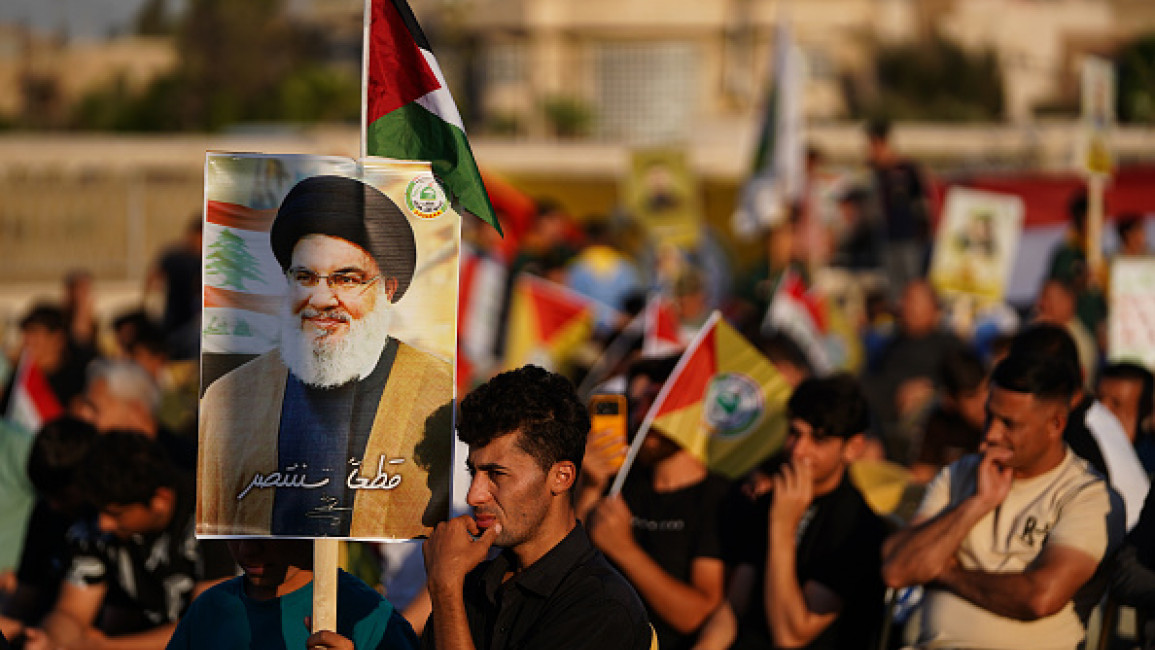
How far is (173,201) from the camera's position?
25.6 metres

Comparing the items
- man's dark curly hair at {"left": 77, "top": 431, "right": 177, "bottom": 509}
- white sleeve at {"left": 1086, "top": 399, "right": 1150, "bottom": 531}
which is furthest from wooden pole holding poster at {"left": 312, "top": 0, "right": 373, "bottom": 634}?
white sleeve at {"left": 1086, "top": 399, "right": 1150, "bottom": 531}

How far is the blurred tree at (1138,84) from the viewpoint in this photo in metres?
40.7

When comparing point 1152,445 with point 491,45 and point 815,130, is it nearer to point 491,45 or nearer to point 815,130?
point 815,130

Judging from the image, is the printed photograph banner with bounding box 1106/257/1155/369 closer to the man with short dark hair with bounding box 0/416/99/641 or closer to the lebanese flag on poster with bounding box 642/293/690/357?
the lebanese flag on poster with bounding box 642/293/690/357

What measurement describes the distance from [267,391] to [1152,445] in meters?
4.00

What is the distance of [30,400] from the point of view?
8.63 metres

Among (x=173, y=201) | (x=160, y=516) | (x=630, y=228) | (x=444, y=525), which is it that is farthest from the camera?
(x=173, y=201)

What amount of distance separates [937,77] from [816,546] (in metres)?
53.8

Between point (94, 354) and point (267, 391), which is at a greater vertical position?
point (267, 391)

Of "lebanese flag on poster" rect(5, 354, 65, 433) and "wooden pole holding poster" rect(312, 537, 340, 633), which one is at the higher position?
"wooden pole holding poster" rect(312, 537, 340, 633)

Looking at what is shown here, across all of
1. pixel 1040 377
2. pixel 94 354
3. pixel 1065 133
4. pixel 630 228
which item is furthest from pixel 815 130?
pixel 1040 377

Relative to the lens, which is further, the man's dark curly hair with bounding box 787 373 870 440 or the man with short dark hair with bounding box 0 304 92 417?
the man with short dark hair with bounding box 0 304 92 417

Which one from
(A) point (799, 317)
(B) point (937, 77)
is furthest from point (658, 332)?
(B) point (937, 77)

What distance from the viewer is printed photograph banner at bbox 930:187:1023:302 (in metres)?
12.8
